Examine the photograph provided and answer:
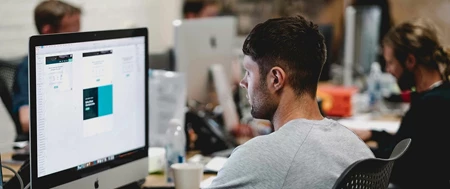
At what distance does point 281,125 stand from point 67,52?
618mm

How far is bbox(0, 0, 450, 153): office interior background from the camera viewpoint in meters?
4.23

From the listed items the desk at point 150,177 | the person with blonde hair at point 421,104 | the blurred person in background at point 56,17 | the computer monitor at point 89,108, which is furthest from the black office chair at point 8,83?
the person with blonde hair at point 421,104

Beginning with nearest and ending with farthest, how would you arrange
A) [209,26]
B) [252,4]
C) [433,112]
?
[433,112] → [209,26] → [252,4]

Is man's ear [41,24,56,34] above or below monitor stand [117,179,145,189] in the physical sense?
above

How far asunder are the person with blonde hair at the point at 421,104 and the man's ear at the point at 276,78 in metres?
0.90

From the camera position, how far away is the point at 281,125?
179cm

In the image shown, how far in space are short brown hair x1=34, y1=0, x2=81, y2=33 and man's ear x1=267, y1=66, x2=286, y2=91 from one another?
65.1 inches

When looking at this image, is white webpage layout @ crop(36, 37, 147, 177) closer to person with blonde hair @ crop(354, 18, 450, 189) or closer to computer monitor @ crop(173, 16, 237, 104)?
person with blonde hair @ crop(354, 18, 450, 189)

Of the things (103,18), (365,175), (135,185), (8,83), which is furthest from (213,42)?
(365,175)

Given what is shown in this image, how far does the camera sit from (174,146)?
104 inches

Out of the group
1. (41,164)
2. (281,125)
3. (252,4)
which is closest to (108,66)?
(41,164)

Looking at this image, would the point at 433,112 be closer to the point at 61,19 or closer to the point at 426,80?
the point at 426,80

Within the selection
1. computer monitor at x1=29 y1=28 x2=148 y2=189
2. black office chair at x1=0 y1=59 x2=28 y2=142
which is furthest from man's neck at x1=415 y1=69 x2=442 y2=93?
black office chair at x1=0 y1=59 x2=28 y2=142

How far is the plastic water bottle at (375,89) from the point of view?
422cm
